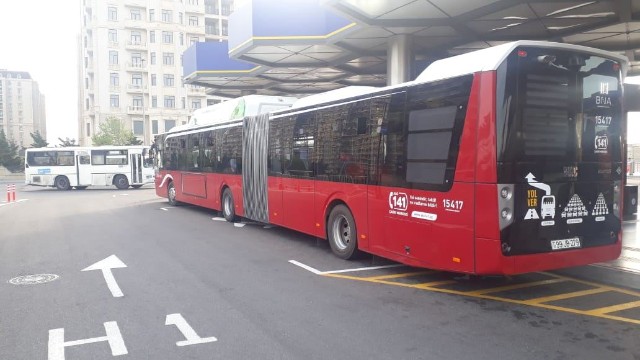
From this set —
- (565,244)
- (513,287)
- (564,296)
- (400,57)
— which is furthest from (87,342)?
(400,57)

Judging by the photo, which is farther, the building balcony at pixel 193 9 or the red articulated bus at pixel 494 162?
the building balcony at pixel 193 9

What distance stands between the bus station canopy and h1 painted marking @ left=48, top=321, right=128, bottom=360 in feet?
33.5

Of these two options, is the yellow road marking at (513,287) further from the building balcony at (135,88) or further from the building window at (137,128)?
the building balcony at (135,88)

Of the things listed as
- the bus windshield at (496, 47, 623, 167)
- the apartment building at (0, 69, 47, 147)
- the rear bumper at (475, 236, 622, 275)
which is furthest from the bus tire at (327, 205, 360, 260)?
the apartment building at (0, 69, 47, 147)

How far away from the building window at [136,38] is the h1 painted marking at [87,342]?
256 ft

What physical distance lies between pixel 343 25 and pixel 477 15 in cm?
418

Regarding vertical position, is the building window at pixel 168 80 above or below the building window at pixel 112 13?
→ below

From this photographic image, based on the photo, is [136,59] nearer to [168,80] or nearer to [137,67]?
[137,67]

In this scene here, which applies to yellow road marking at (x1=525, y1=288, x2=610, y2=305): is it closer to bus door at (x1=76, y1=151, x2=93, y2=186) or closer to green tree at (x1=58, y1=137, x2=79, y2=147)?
bus door at (x1=76, y1=151, x2=93, y2=186)

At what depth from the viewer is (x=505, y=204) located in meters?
5.87

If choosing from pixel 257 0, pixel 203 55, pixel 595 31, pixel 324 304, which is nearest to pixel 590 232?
pixel 324 304

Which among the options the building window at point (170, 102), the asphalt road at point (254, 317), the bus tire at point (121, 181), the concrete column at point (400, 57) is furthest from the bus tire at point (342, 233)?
the building window at point (170, 102)

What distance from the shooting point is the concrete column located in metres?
16.9

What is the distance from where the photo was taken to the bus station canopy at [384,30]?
1340cm
